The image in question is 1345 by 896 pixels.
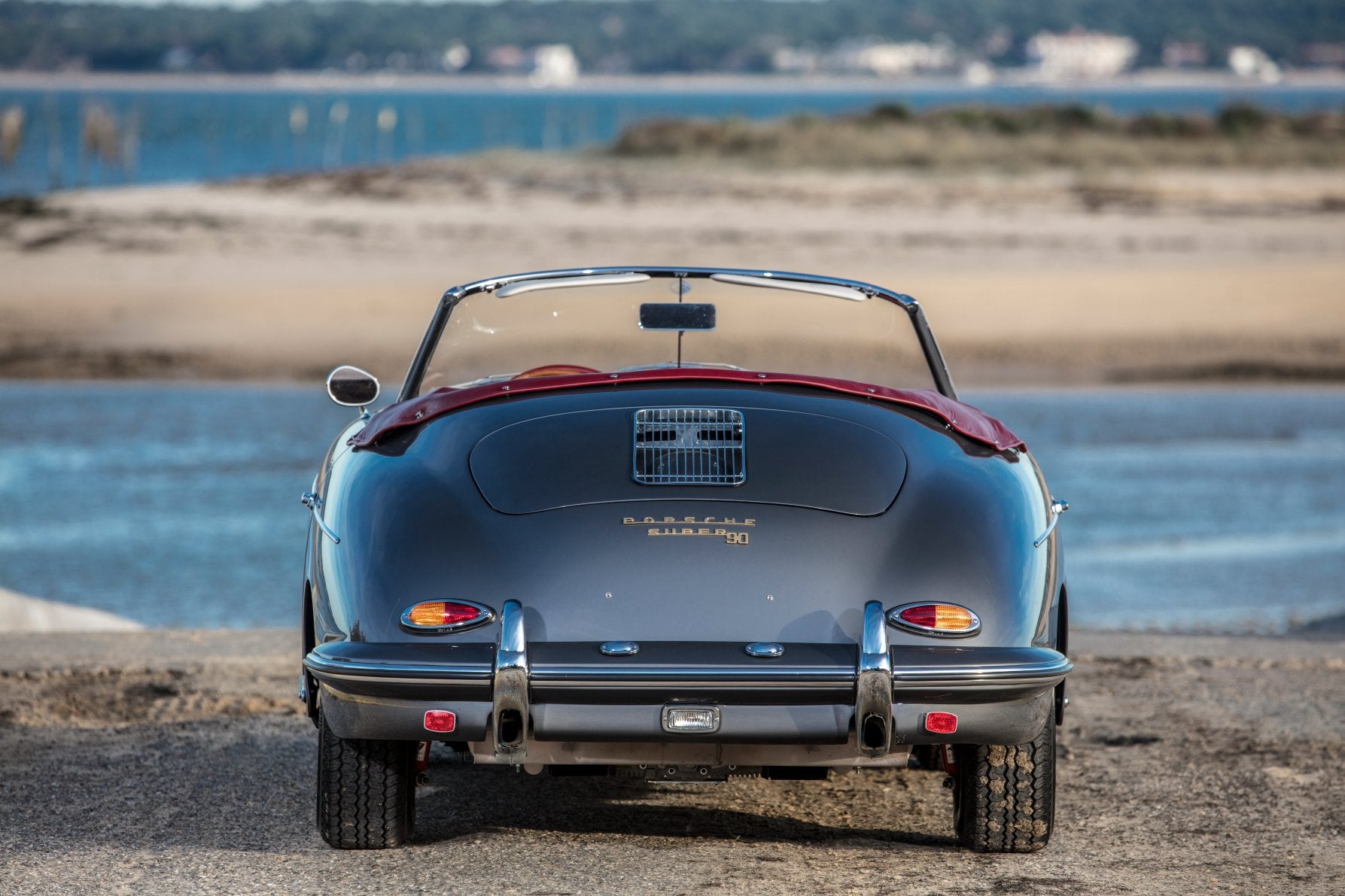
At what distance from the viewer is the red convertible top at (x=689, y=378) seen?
14.3 feet

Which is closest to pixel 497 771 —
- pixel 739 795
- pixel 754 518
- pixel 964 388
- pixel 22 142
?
pixel 739 795

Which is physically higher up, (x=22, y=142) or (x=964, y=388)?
(x=964, y=388)

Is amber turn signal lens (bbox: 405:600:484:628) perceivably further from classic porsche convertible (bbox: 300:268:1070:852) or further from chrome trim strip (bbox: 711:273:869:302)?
chrome trim strip (bbox: 711:273:869:302)

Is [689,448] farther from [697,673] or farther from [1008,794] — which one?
[1008,794]

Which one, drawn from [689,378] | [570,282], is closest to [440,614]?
[689,378]

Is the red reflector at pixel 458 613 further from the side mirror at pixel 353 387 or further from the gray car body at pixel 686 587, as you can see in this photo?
the side mirror at pixel 353 387

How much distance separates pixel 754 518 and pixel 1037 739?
0.92 m

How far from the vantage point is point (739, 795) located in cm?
521

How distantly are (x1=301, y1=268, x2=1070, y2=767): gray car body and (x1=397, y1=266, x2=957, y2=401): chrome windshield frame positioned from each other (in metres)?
0.78

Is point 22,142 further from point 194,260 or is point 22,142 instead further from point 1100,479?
point 1100,479

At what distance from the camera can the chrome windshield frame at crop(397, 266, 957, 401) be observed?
5.05m

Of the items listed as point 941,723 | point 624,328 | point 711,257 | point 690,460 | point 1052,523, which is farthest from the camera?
point 711,257

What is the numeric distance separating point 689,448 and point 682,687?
63 centimetres

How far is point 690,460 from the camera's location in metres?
4.16
